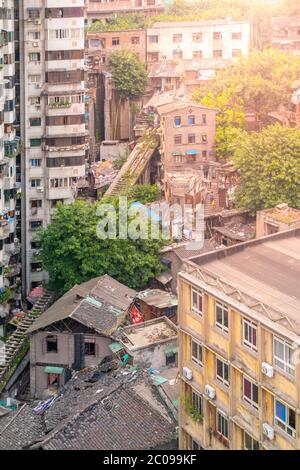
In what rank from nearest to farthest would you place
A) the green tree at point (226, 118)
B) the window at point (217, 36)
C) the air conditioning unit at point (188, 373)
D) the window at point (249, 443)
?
the window at point (249, 443) < the air conditioning unit at point (188, 373) < the green tree at point (226, 118) < the window at point (217, 36)

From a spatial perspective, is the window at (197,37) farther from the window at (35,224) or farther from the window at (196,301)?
the window at (196,301)

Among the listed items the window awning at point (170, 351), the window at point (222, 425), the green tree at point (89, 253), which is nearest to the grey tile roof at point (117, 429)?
the window at point (222, 425)

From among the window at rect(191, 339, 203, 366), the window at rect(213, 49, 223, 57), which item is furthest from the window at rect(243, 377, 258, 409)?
the window at rect(213, 49, 223, 57)

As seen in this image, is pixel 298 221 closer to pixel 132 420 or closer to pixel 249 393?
pixel 132 420

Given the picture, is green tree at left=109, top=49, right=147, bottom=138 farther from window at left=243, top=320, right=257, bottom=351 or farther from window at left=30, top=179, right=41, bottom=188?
window at left=243, top=320, right=257, bottom=351

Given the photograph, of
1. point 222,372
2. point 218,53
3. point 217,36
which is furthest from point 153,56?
point 222,372
